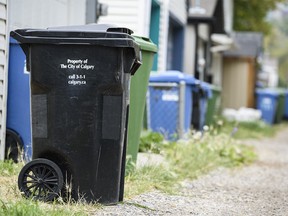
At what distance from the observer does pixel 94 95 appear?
5977 millimetres

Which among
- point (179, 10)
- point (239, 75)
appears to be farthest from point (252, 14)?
point (179, 10)

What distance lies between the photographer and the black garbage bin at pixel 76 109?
19.6ft

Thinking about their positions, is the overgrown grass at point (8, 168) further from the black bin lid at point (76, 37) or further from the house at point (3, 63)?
the black bin lid at point (76, 37)

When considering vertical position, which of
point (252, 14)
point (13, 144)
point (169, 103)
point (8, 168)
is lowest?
point (8, 168)

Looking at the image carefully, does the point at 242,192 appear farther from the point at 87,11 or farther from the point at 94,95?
the point at 87,11

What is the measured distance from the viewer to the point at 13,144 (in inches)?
308

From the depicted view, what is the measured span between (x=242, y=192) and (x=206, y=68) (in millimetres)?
13973

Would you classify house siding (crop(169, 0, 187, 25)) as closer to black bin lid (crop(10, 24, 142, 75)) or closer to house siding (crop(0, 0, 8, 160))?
house siding (crop(0, 0, 8, 160))

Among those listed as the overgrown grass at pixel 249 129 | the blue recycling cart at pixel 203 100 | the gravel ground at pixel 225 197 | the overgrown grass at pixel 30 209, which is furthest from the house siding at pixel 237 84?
the overgrown grass at pixel 30 209

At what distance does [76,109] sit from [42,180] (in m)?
0.62

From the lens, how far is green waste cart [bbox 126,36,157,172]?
7578 millimetres

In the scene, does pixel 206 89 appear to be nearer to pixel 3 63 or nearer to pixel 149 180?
pixel 149 180

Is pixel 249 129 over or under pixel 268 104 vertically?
under

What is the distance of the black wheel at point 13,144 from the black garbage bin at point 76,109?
1.72 metres
